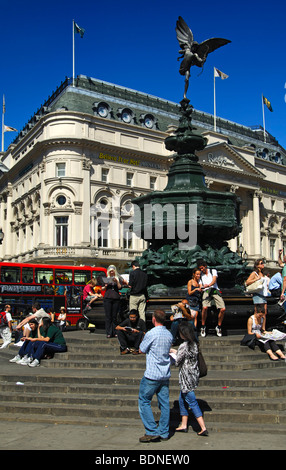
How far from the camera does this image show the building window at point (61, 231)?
4839 cm

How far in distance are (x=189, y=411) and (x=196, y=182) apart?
331 inches

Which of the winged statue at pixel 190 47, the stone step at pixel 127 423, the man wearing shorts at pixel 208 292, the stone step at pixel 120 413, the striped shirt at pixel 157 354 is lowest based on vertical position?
the stone step at pixel 127 423

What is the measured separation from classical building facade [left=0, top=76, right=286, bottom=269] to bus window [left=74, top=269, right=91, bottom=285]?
15.4 m

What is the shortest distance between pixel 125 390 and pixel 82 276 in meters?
22.8

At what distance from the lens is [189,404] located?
22.4 feet

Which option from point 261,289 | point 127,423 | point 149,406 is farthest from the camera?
point 261,289

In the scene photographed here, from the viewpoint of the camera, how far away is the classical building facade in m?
48.4

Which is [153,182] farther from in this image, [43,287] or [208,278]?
[208,278]

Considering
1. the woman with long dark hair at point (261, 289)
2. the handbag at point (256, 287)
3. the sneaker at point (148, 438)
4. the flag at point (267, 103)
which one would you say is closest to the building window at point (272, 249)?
the flag at point (267, 103)

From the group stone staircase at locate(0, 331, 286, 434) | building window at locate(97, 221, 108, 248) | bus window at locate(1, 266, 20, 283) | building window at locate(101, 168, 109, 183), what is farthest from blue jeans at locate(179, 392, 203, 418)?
building window at locate(101, 168, 109, 183)

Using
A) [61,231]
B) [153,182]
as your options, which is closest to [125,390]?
[61,231]

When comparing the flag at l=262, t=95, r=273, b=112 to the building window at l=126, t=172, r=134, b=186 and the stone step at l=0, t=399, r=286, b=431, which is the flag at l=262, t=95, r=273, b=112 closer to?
the building window at l=126, t=172, r=134, b=186

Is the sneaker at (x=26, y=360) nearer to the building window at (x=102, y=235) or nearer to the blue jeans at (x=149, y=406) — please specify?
the blue jeans at (x=149, y=406)

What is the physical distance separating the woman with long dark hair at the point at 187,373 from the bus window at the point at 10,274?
71.9ft
